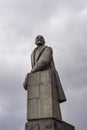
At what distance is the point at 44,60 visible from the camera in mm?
15008

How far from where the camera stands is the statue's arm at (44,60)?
14.9 meters

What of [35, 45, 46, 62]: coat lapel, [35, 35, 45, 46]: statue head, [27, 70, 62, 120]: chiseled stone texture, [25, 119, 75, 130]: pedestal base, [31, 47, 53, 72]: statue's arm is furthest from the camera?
[35, 35, 45, 46]: statue head

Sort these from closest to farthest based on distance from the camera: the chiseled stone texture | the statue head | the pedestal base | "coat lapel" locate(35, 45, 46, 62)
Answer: the pedestal base
the chiseled stone texture
"coat lapel" locate(35, 45, 46, 62)
the statue head

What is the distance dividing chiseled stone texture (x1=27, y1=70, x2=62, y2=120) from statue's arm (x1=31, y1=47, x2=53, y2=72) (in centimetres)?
22

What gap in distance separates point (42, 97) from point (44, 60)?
1670mm

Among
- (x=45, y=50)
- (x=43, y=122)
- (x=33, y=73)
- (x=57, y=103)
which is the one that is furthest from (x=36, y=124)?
(x=45, y=50)

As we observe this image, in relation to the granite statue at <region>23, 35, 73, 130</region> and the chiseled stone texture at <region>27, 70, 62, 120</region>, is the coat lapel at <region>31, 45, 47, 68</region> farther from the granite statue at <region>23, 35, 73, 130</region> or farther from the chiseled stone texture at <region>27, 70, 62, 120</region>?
the chiseled stone texture at <region>27, 70, 62, 120</region>

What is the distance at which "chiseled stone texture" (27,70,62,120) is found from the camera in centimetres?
1408

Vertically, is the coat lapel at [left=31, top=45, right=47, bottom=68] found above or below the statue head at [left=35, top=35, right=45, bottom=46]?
below

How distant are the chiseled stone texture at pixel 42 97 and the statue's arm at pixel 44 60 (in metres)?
0.22

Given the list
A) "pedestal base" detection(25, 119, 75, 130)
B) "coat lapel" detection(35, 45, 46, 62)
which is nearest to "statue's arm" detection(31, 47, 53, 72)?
"coat lapel" detection(35, 45, 46, 62)

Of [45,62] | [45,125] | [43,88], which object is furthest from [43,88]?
[45,125]

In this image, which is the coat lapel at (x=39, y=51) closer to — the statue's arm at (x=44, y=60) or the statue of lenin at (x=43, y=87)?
the statue of lenin at (x=43, y=87)

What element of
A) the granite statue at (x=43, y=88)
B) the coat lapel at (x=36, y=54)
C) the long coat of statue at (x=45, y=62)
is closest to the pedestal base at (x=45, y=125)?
the granite statue at (x=43, y=88)
